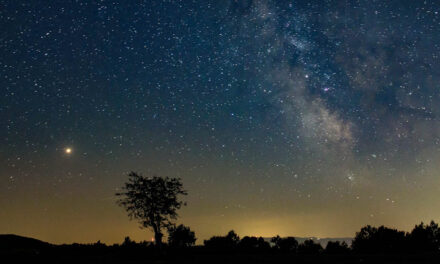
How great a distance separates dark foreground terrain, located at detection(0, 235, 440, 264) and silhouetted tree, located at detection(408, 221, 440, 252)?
47580 mm

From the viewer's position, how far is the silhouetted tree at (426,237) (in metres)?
70.9

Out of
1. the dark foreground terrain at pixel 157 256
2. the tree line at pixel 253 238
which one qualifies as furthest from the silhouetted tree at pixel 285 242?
the dark foreground terrain at pixel 157 256

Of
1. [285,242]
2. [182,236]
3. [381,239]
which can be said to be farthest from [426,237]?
[182,236]

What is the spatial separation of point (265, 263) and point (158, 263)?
693 cm

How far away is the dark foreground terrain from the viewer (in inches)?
942

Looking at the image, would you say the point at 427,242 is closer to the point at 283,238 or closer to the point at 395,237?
the point at 395,237

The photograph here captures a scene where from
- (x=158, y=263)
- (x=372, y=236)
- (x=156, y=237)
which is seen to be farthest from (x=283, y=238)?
(x=158, y=263)

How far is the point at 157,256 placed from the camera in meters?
28.4

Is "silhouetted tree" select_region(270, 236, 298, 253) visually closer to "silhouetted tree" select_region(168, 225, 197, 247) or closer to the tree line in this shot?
the tree line

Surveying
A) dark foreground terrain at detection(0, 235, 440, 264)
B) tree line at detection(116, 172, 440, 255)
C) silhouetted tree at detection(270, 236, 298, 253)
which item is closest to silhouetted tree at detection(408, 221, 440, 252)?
tree line at detection(116, 172, 440, 255)

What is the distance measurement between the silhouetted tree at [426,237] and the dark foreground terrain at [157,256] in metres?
47.6

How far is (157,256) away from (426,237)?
66.3 meters

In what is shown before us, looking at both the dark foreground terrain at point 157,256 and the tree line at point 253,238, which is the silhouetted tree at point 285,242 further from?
the dark foreground terrain at point 157,256

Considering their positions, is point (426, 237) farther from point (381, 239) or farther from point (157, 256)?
point (157, 256)
